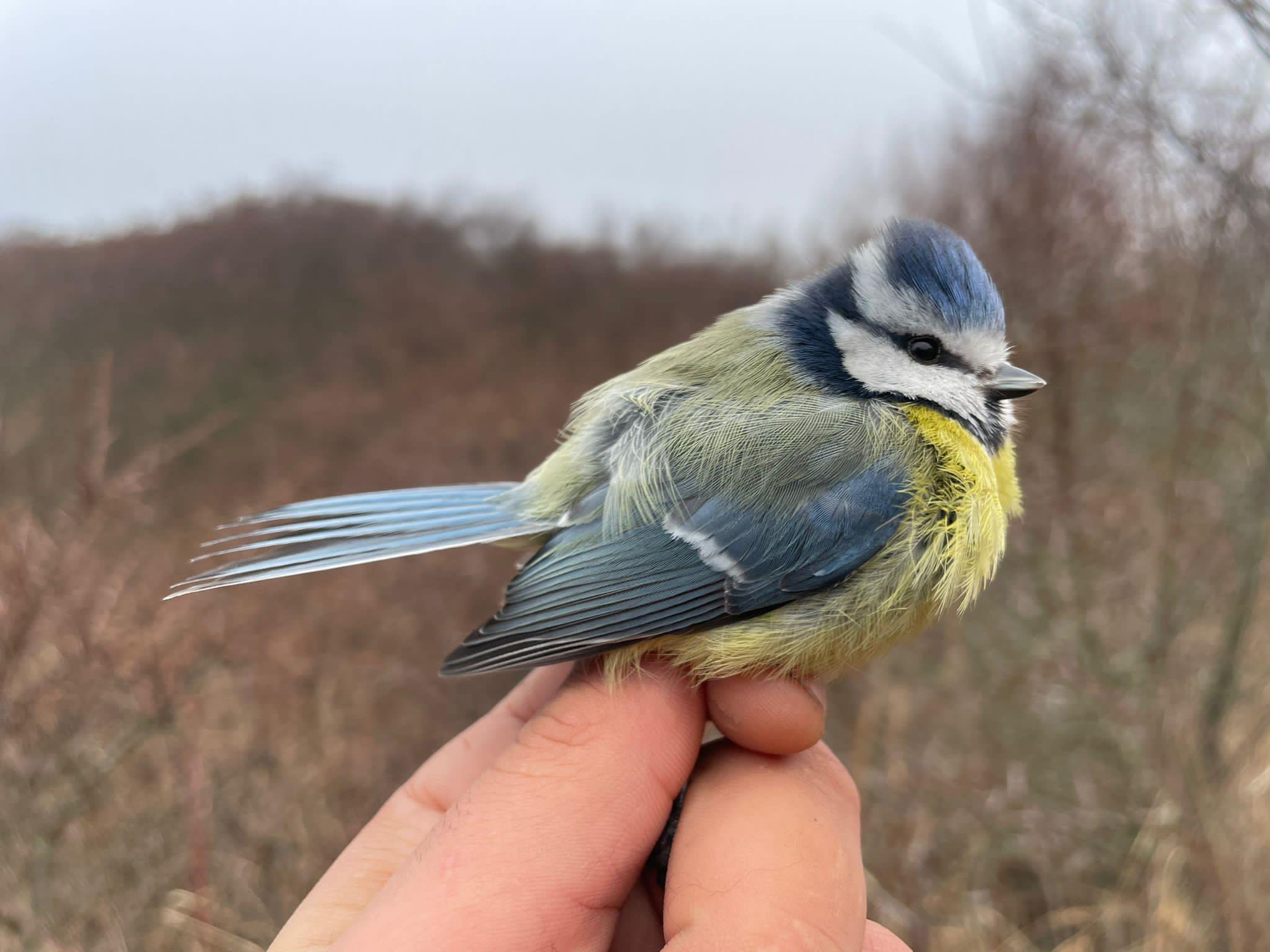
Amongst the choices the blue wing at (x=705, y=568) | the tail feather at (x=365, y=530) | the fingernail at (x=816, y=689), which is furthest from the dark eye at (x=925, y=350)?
the tail feather at (x=365, y=530)

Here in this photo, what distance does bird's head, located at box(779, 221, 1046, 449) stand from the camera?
3.76 ft

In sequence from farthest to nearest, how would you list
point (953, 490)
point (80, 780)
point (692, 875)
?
point (80, 780) → point (953, 490) → point (692, 875)

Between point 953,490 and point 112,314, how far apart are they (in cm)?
355

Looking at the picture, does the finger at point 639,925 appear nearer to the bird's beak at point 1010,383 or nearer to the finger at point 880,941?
the finger at point 880,941

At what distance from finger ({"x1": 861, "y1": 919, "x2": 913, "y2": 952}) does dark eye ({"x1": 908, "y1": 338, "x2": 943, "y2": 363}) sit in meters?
0.85

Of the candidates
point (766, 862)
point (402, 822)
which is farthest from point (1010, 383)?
point (402, 822)

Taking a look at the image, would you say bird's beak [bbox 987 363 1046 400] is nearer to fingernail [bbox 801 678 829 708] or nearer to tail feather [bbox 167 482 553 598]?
fingernail [bbox 801 678 829 708]

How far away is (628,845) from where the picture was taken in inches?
40.1

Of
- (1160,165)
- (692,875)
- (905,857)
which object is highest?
(1160,165)

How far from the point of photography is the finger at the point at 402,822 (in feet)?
3.38

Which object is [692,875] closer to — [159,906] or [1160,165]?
[159,906]

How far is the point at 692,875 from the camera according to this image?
971 mm

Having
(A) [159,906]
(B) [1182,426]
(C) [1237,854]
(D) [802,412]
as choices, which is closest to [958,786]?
(C) [1237,854]

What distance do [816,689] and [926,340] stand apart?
0.58m
